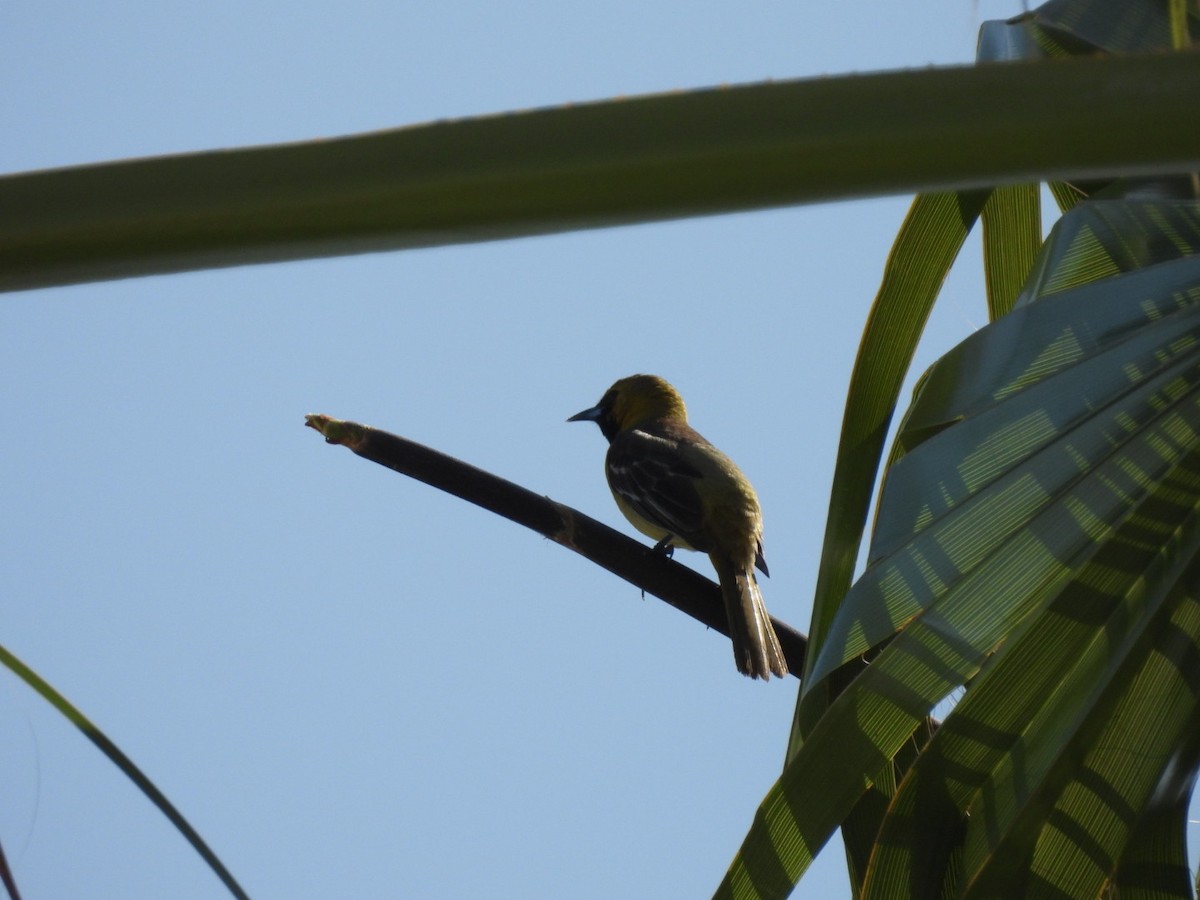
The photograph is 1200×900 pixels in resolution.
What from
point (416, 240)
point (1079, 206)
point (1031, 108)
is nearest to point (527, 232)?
point (416, 240)

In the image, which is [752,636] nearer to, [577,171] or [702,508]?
[702,508]

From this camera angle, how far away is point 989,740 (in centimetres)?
205

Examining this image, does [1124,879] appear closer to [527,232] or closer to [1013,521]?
[1013,521]

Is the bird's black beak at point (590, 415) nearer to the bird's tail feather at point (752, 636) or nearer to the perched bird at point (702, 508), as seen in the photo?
the perched bird at point (702, 508)

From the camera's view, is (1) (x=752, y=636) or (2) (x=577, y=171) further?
(1) (x=752, y=636)

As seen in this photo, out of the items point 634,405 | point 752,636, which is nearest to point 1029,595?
point 752,636

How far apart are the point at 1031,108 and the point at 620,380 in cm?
856

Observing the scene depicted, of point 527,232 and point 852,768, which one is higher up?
point 527,232

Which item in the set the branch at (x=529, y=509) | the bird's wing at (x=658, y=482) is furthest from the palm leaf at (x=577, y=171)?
the bird's wing at (x=658, y=482)

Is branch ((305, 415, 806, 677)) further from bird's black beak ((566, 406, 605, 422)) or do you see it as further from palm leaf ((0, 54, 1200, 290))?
bird's black beak ((566, 406, 605, 422))

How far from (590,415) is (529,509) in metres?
5.42

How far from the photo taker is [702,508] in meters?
6.59

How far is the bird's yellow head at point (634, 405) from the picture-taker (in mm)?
8617

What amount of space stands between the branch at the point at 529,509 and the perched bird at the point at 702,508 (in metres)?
0.49
